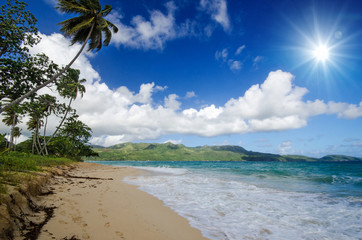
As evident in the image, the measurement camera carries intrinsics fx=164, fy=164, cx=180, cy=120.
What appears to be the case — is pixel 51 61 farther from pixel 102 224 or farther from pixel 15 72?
pixel 102 224

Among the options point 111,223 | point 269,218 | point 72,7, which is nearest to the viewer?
point 111,223

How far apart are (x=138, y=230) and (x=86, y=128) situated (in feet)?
161

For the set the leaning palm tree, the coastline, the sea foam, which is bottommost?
the sea foam

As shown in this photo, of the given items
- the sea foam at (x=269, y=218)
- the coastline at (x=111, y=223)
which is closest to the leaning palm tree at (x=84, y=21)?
the coastline at (x=111, y=223)

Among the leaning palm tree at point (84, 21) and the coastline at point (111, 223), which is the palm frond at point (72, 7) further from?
the coastline at point (111, 223)

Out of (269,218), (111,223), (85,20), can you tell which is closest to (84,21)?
(85,20)

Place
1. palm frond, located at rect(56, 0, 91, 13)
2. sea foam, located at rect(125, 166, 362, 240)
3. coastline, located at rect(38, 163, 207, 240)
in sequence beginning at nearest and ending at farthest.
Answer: coastline, located at rect(38, 163, 207, 240) < sea foam, located at rect(125, 166, 362, 240) < palm frond, located at rect(56, 0, 91, 13)

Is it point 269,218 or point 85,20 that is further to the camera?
point 85,20

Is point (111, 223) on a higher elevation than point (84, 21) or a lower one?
lower

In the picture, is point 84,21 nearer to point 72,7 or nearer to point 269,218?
point 72,7

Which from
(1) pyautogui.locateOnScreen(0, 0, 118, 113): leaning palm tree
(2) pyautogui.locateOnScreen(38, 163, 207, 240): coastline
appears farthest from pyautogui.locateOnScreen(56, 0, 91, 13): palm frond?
(2) pyautogui.locateOnScreen(38, 163, 207, 240): coastline

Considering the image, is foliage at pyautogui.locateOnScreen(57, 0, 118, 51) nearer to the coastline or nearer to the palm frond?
the palm frond

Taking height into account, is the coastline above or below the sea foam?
above

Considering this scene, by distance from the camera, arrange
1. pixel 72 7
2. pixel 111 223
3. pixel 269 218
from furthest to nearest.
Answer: pixel 72 7, pixel 269 218, pixel 111 223
